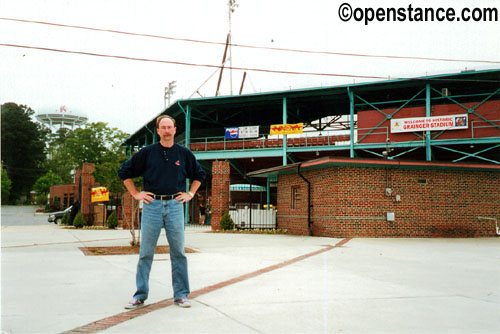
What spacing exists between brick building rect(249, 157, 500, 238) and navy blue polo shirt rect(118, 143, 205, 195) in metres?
10.2

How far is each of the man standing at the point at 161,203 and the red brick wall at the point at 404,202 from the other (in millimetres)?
10696

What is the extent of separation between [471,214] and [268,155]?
1515cm

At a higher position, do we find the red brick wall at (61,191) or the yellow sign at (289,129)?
the yellow sign at (289,129)

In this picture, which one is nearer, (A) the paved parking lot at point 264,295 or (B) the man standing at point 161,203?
(A) the paved parking lot at point 264,295

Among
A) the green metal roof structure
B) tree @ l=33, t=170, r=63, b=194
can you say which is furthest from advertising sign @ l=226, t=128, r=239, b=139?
tree @ l=33, t=170, r=63, b=194

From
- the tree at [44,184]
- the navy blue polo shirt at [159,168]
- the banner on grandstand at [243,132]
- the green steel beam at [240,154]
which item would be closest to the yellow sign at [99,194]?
the green steel beam at [240,154]

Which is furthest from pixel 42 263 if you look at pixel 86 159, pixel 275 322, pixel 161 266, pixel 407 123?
pixel 86 159

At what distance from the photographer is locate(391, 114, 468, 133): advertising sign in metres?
24.8

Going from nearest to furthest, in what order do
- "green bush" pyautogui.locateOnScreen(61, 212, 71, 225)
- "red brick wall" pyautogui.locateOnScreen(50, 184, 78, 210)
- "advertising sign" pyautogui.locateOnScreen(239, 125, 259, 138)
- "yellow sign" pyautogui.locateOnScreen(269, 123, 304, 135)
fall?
"green bush" pyautogui.locateOnScreen(61, 212, 71, 225), "yellow sign" pyautogui.locateOnScreen(269, 123, 304, 135), "advertising sign" pyautogui.locateOnScreen(239, 125, 259, 138), "red brick wall" pyautogui.locateOnScreen(50, 184, 78, 210)

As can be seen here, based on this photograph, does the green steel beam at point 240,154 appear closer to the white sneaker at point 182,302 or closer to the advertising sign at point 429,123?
the advertising sign at point 429,123

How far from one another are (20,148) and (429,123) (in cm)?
6945

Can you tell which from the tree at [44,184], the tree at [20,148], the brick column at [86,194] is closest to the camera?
the brick column at [86,194]

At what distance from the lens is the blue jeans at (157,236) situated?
14.2 ft

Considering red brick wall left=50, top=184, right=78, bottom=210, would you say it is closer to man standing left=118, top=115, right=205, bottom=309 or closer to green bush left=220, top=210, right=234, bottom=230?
green bush left=220, top=210, right=234, bottom=230
